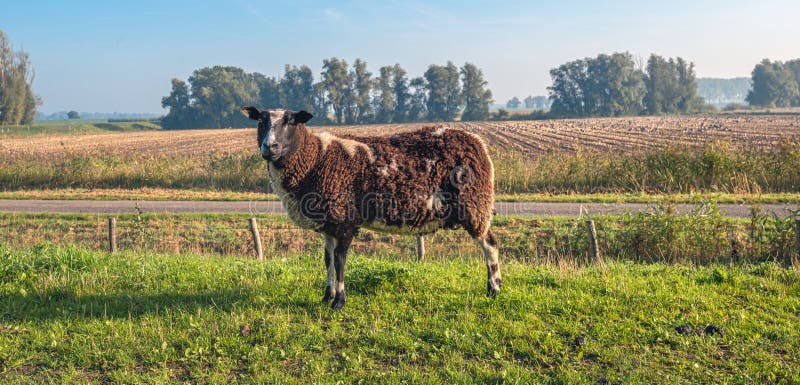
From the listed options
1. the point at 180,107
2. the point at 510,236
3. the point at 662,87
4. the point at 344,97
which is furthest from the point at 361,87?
the point at 510,236

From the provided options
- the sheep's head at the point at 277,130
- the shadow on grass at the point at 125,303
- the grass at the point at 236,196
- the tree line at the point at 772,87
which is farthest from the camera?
the tree line at the point at 772,87

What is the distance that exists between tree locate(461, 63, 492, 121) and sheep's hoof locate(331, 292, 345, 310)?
100064mm

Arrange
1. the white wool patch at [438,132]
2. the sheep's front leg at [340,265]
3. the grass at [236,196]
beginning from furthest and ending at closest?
1. the grass at [236,196]
2. the white wool patch at [438,132]
3. the sheep's front leg at [340,265]

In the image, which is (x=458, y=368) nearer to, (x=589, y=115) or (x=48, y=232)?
(x=48, y=232)

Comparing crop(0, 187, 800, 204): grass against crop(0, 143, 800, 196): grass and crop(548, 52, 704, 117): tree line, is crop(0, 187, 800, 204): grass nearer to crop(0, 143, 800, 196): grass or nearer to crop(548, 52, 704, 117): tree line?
crop(0, 143, 800, 196): grass

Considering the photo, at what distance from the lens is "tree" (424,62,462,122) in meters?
107

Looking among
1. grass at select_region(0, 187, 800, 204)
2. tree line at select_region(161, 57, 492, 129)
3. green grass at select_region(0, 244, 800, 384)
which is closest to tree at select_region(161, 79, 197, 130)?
tree line at select_region(161, 57, 492, 129)

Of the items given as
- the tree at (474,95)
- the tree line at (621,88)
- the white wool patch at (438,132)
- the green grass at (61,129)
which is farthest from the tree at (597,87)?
the white wool patch at (438,132)

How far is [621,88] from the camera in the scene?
107 m

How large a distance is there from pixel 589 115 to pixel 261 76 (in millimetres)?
68546

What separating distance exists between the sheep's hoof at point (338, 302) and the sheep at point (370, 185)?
0.01 meters

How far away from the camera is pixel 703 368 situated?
→ 5637 mm

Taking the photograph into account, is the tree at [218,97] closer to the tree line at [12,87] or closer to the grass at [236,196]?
the tree line at [12,87]

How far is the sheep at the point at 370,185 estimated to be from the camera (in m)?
7.45
